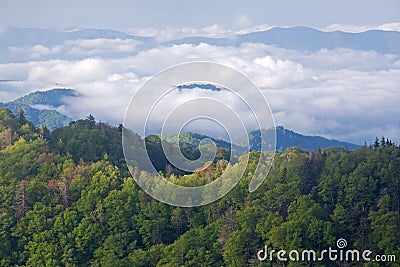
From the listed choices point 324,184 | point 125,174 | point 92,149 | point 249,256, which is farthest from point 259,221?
point 92,149

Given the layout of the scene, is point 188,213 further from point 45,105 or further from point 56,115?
point 45,105

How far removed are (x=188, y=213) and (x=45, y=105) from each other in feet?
287

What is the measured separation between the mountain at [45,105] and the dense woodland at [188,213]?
6065 centimetres

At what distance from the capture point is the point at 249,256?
25172 millimetres

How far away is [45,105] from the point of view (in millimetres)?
110500

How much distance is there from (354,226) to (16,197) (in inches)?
567

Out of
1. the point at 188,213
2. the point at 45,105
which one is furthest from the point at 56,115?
the point at 188,213

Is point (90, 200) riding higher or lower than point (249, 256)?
higher

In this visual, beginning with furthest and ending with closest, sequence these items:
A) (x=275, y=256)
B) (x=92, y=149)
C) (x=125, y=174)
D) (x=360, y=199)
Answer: (x=92, y=149)
(x=125, y=174)
(x=360, y=199)
(x=275, y=256)

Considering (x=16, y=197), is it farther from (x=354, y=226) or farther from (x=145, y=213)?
(x=354, y=226)

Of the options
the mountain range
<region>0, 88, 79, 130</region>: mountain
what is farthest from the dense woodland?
<region>0, 88, 79, 130</region>: mountain

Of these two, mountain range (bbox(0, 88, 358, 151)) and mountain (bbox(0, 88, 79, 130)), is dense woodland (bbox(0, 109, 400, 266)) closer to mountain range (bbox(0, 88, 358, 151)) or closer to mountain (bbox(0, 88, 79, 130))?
mountain range (bbox(0, 88, 358, 151))

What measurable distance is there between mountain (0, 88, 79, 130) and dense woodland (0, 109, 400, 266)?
2388 inches

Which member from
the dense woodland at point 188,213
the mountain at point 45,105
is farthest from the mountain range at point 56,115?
the dense woodland at point 188,213
